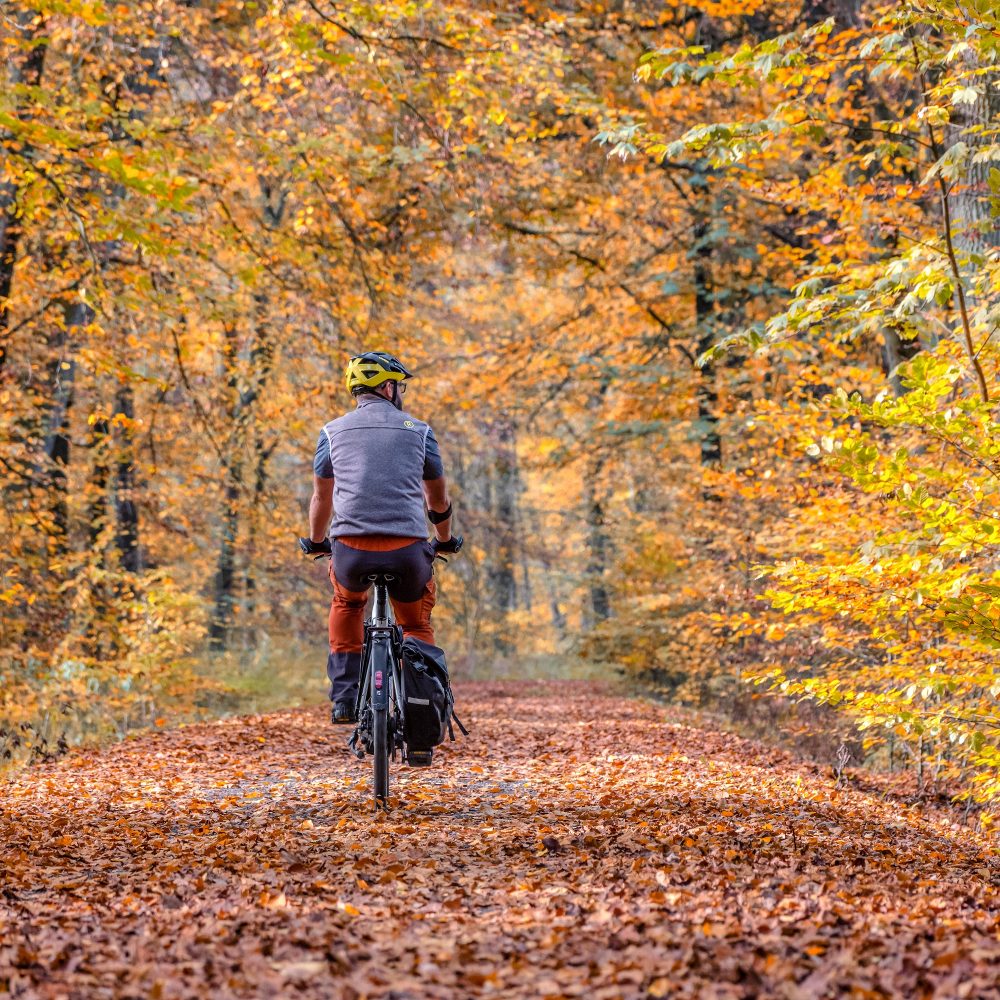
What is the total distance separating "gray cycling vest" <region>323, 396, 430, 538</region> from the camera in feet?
17.4

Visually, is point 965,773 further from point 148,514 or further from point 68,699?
point 148,514

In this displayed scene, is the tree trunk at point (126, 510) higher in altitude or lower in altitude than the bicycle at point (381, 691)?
higher

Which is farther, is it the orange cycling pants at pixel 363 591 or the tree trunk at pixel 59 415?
the tree trunk at pixel 59 415

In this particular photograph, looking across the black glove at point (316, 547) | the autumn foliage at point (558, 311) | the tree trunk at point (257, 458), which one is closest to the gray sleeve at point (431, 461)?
the black glove at point (316, 547)

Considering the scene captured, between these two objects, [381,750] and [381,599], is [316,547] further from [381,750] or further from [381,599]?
[381,750]

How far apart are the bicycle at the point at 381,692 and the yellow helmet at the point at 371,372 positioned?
1031mm

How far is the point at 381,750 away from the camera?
17.2 feet

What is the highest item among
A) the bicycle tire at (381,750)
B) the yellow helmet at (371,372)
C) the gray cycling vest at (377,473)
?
the yellow helmet at (371,372)

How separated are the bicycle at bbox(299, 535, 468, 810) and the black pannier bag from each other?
1.6 inches

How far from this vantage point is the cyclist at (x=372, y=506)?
17.5 ft

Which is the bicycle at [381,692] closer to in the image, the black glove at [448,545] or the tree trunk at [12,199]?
the black glove at [448,545]

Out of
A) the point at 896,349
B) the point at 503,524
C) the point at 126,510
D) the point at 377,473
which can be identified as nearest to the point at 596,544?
the point at 503,524

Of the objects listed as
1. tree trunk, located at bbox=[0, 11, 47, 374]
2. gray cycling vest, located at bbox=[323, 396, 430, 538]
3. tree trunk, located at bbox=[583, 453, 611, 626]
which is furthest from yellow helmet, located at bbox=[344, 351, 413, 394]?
tree trunk, located at bbox=[583, 453, 611, 626]

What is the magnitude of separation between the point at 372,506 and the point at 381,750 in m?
1.26
